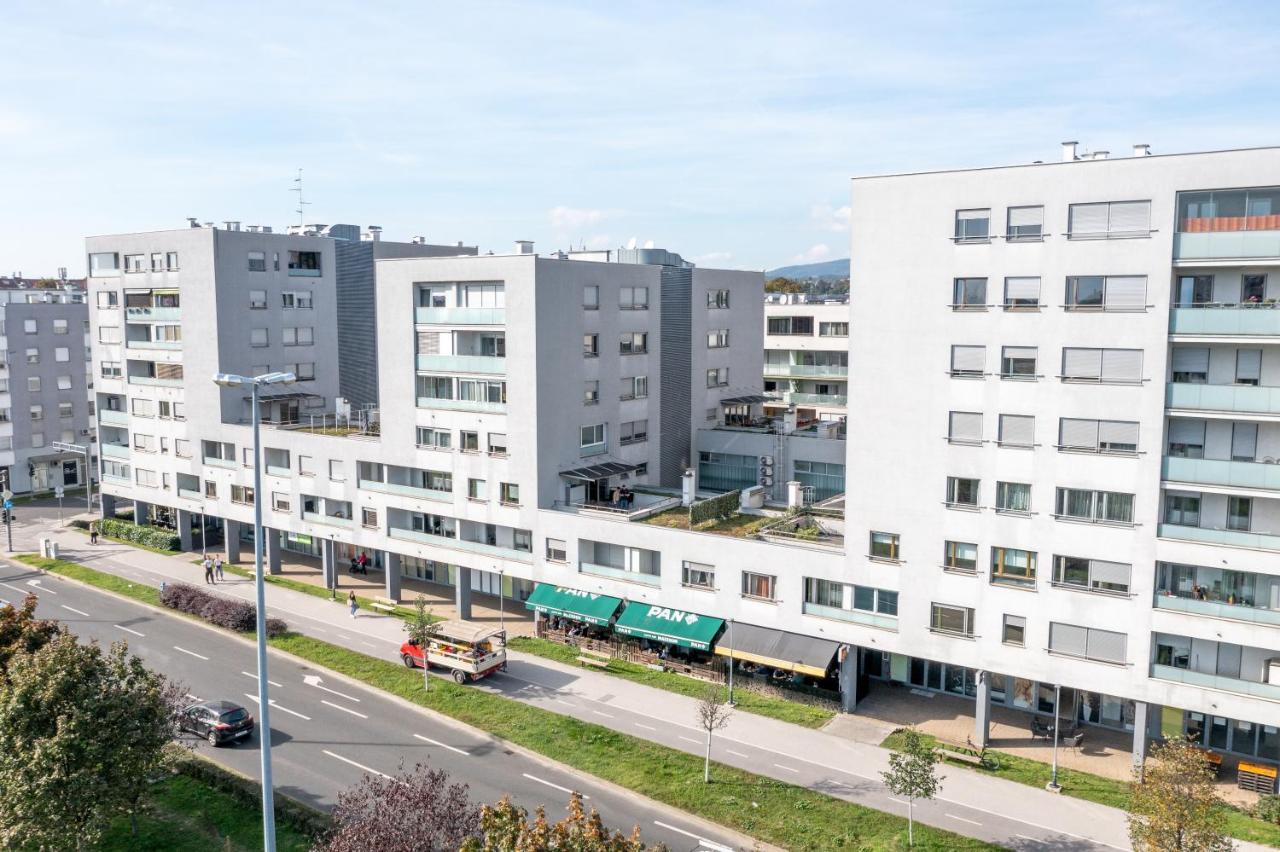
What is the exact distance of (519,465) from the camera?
48.4 m

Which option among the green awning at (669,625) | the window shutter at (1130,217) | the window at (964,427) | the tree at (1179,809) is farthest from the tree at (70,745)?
the window shutter at (1130,217)

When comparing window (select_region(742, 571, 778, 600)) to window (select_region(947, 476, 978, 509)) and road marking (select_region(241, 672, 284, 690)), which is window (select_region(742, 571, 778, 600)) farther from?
road marking (select_region(241, 672, 284, 690))

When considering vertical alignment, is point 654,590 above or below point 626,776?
above

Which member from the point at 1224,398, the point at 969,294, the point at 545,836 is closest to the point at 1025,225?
the point at 969,294

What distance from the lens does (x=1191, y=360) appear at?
3359 centimetres

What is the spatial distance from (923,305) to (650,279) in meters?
20.5

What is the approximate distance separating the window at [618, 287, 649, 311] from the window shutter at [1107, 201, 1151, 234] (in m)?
25.8

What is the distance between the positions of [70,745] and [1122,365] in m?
35.1

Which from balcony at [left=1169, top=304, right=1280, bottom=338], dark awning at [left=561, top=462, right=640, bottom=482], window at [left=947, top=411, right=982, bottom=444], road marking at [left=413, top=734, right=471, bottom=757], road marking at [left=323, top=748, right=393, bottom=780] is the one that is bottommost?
road marking at [left=323, top=748, right=393, bottom=780]

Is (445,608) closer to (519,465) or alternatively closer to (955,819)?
(519,465)

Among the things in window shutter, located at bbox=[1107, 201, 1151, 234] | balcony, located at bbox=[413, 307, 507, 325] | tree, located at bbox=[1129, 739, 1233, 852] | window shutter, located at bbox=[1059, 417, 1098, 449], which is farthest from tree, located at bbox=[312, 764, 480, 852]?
window shutter, located at bbox=[1107, 201, 1151, 234]

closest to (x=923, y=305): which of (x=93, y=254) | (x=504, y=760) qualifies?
(x=504, y=760)

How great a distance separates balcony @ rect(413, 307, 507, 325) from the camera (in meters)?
48.2

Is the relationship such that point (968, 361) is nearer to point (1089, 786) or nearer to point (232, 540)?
point (1089, 786)
